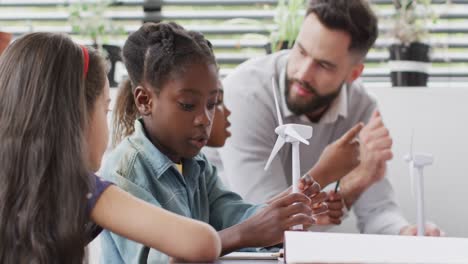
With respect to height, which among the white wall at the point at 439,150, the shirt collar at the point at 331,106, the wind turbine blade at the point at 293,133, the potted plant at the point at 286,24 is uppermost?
the wind turbine blade at the point at 293,133

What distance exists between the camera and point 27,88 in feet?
3.37

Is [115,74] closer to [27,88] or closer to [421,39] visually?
[421,39]

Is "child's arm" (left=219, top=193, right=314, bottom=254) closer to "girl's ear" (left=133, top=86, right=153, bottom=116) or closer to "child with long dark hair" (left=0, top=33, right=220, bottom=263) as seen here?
"child with long dark hair" (left=0, top=33, right=220, bottom=263)

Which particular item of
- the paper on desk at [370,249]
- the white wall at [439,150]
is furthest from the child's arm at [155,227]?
the white wall at [439,150]

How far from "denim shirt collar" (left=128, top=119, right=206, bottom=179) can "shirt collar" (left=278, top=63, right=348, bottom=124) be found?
1200 millimetres

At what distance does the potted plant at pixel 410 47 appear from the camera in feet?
9.36

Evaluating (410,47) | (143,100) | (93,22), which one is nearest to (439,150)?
(410,47)

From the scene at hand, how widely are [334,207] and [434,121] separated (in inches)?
23.3

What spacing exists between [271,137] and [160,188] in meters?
1.26

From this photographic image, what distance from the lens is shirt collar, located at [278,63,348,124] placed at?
2.62 m

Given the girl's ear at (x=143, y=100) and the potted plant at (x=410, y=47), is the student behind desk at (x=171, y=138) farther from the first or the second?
the potted plant at (x=410, y=47)

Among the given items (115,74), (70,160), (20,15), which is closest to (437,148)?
(115,74)

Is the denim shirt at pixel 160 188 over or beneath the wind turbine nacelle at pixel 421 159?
over

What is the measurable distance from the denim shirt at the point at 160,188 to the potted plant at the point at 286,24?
141 centimetres
